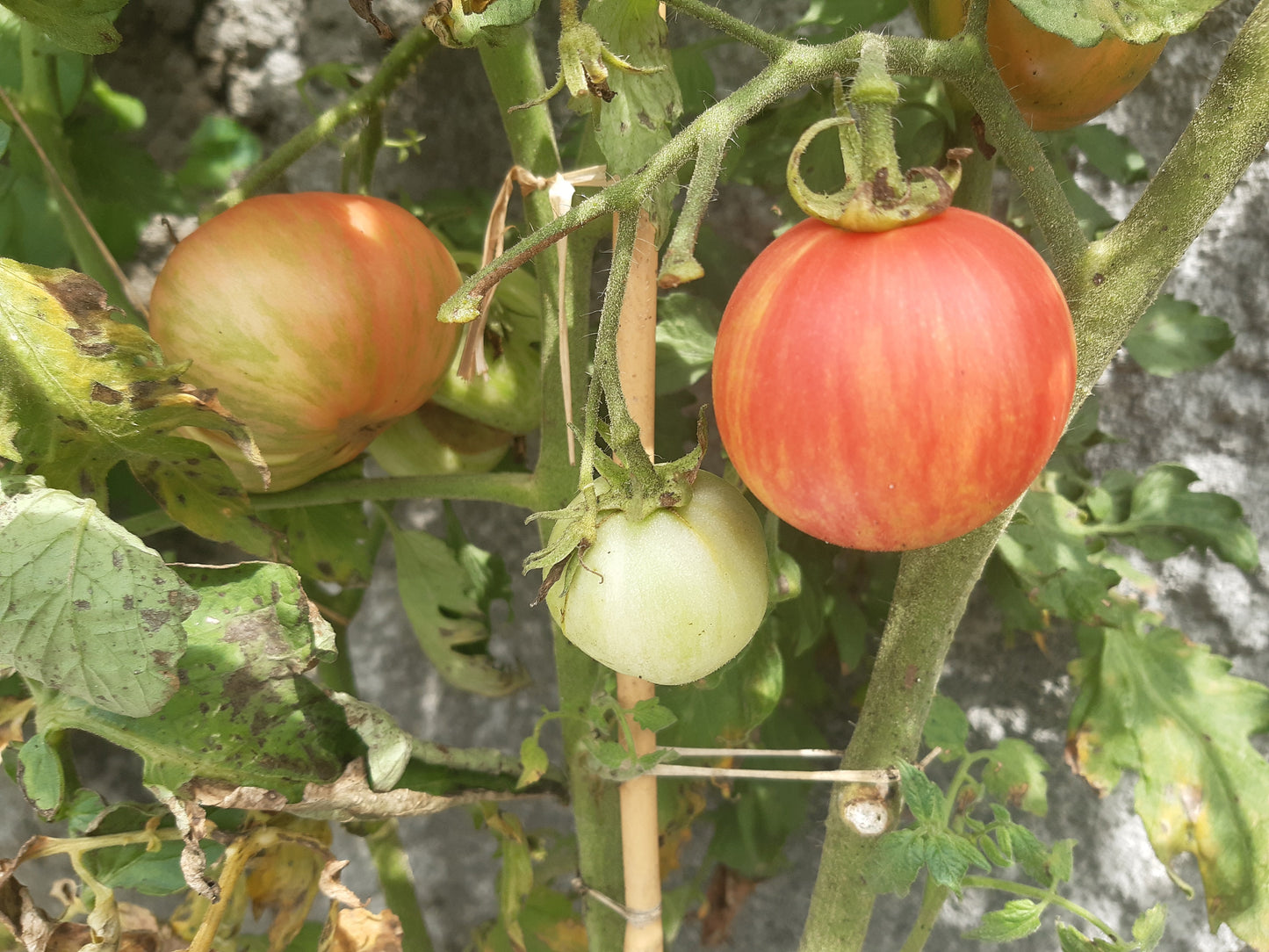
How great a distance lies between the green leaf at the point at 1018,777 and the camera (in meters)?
0.71

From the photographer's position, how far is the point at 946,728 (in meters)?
0.70

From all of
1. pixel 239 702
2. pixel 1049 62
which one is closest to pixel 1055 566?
pixel 1049 62

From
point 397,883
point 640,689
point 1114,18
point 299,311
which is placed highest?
point 1114,18

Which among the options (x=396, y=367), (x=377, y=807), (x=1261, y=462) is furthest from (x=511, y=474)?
(x=1261, y=462)

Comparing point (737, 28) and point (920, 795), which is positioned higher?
point (737, 28)

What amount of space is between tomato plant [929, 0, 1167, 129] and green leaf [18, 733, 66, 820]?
676 mm

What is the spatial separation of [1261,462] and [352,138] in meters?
0.84

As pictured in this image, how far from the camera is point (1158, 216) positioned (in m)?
0.45

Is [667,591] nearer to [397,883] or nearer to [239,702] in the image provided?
[239,702]

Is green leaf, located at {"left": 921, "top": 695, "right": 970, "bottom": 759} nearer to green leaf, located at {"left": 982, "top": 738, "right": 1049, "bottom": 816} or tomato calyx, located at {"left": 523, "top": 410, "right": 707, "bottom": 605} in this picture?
green leaf, located at {"left": 982, "top": 738, "right": 1049, "bottom": 816}

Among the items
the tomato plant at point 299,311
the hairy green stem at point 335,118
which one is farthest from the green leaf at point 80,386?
the hairy green stem at point 335,118

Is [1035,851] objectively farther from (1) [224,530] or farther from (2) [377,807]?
(1) [224,530]

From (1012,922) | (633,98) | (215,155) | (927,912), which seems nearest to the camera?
(633,98)

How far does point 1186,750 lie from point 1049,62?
54cm
